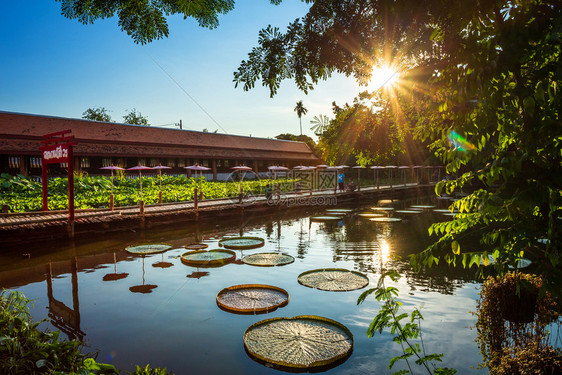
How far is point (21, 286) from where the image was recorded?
359 inches

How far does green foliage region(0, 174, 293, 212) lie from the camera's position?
18.5 meters

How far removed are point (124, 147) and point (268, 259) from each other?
24.2 metres

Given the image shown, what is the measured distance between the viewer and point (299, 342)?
570 cm

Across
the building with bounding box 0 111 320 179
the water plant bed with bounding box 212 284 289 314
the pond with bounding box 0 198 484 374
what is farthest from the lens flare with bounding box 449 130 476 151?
the building with bounding box 0 111 320 179

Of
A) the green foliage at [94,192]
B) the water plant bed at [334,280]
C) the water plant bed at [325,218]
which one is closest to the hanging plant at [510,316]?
the water plant bed at [334,280]

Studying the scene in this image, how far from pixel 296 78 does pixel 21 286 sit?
10.0 meters

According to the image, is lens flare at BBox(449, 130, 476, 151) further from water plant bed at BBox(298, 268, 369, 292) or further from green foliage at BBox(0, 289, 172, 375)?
water plant bed at BBox(298, 268, 369, 292)

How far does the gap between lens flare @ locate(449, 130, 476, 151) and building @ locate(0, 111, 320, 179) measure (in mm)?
29145

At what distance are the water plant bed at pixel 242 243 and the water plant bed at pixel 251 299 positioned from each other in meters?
4.82

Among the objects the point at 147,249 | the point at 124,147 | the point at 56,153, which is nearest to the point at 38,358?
the point at 147,249

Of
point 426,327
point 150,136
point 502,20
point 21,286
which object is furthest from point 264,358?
point 150,136

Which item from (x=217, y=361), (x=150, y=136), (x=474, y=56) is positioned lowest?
(x=217, y=361)

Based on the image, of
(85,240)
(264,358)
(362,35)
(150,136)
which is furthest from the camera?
(150,136)

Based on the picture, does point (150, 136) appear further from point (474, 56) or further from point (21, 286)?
point (474, 56)
